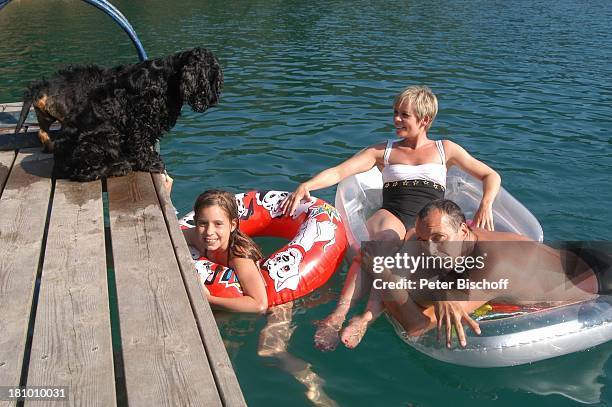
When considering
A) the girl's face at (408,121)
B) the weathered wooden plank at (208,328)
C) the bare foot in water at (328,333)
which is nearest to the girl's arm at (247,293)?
the bare foot in water at (328,333)

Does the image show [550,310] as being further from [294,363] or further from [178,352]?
[178,352]

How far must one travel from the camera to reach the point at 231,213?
3824 millimetres

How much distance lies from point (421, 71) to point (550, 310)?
7790mm

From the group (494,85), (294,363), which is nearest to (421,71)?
(494,85)

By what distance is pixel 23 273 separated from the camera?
301 cm

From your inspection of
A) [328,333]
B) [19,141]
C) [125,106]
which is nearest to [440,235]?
[328,333]

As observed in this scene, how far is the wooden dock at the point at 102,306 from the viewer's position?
2.33 meters

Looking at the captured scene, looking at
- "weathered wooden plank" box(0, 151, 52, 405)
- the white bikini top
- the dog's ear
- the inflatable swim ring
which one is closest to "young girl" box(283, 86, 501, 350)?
the white bikini top

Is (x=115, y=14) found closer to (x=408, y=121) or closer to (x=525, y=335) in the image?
(x=408, y=121)

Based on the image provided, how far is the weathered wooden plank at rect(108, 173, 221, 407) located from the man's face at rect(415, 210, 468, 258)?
1414 mm

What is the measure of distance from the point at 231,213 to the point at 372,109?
5.22 metres

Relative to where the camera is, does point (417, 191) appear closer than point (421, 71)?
Yes

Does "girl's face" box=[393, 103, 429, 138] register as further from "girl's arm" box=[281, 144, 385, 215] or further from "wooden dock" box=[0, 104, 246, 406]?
"wooden dock" box=[0, 104, 246, 406]

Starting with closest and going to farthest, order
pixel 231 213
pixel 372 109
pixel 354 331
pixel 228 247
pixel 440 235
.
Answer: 1. pixel 440 235
2. pixel 354 331
3. pixel 231 213
4. pixel 228 247
5. pixel 372 109
